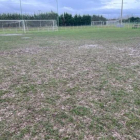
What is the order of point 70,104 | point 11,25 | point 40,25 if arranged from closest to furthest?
point 70,104 < point 11,25 < point 40,25

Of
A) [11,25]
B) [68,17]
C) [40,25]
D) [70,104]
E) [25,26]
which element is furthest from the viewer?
[68,17]

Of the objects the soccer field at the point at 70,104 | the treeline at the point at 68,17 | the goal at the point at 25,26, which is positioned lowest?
the soccer field at the point at 70,104

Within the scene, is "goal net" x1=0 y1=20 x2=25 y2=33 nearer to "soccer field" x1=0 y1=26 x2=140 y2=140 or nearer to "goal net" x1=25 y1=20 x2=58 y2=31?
"goal net" x1=25 y1=20 x2=58 y2=31

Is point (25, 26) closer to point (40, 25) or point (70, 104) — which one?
point (40, 25)

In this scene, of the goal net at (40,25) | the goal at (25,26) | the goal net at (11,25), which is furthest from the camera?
the goal net at (40,25)

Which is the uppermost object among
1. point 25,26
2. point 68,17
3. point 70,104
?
point 68,17

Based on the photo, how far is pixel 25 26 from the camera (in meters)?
24.8

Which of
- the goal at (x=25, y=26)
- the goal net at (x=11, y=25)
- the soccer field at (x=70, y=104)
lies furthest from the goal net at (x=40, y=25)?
the soccer field at (x=70, y=104)

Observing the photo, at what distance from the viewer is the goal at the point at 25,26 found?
23973 mm

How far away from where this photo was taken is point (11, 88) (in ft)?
9.70

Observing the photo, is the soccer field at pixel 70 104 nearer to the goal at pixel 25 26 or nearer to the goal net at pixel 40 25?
the goal at pixel 25 26

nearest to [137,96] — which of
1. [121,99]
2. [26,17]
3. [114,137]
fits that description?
[121,99]

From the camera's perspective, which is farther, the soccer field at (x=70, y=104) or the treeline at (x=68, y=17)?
the treeline at (x=68, y=17)

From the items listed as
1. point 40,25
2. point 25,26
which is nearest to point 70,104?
point 25,26
